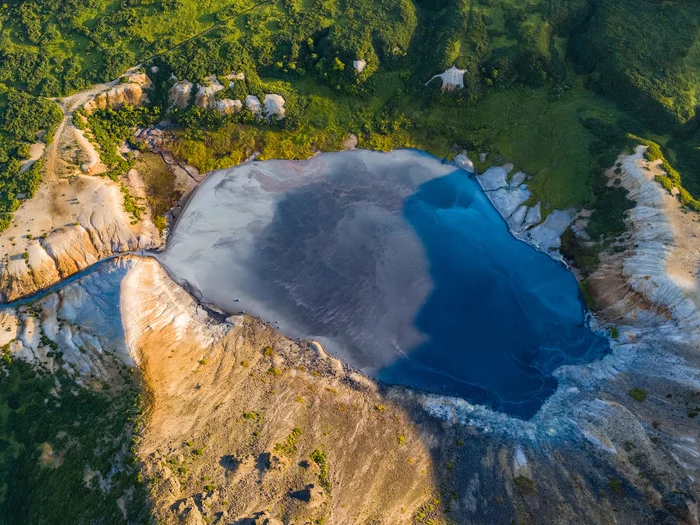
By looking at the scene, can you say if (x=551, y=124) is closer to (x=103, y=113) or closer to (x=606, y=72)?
(x=606, y=72)

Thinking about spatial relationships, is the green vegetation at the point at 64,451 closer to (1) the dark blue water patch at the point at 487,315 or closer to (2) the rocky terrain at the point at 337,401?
(2) the rocky terrain at the point at 337,401

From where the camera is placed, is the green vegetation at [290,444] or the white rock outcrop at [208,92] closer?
the green vegetation at [290,444]

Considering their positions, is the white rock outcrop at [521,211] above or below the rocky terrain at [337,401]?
above

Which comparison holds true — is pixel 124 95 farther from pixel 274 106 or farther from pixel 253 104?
pixel 274 106

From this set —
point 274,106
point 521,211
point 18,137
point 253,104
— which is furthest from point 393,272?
point 18,137

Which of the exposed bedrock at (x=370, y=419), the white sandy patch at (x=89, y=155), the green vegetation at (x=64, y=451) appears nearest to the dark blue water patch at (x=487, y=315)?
the exposed bedrock at (x=370, y=419)

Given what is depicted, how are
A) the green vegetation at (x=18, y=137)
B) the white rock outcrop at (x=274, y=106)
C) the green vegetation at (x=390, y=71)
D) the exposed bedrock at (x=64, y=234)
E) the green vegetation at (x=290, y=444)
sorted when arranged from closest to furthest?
the green vegetation at (x=290, y=444) → the exposed bedrock at (x=64, y=234) → the green vegetation at (x=18, y=137) → the green vegetation at (x=390, y=71) → the white rock outcrop at (x=274, y=106)
